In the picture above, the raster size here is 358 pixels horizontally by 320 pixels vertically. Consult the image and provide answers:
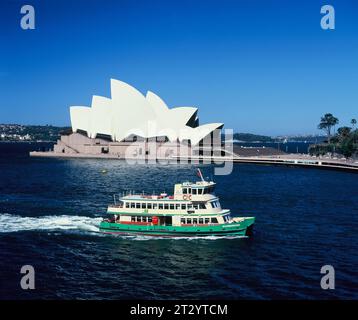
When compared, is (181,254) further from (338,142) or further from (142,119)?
(338,142)

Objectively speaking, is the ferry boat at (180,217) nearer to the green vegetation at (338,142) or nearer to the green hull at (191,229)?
the green hull at (191,229)

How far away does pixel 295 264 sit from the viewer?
2428 cm

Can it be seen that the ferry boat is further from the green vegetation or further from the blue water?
the green vegetation

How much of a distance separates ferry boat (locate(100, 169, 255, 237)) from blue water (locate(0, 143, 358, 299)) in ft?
2.15

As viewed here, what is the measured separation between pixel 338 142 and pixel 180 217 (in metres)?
106

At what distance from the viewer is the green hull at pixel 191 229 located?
96.8 feet

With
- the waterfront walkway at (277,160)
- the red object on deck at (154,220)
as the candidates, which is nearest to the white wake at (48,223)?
the red object on deck at (154,220)

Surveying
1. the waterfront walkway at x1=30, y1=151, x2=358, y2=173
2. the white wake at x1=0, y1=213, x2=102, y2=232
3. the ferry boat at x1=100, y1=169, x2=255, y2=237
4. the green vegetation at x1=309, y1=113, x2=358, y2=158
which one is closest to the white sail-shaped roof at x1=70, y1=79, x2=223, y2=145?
the waterfront walkway at x1=30, y1=151, x2=358, y2=173

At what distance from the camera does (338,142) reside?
12625 centimetres

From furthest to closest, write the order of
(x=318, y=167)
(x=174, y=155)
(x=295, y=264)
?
(x=174, y=155) < (x=318, y=167) < (x=295, y=264)

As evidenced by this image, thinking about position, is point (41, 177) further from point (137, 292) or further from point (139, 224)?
point (137, 292)

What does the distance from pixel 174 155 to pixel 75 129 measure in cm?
2814

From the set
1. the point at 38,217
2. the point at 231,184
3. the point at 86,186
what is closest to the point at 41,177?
the point at 86,186

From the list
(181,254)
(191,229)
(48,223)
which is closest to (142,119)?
(48,223)
